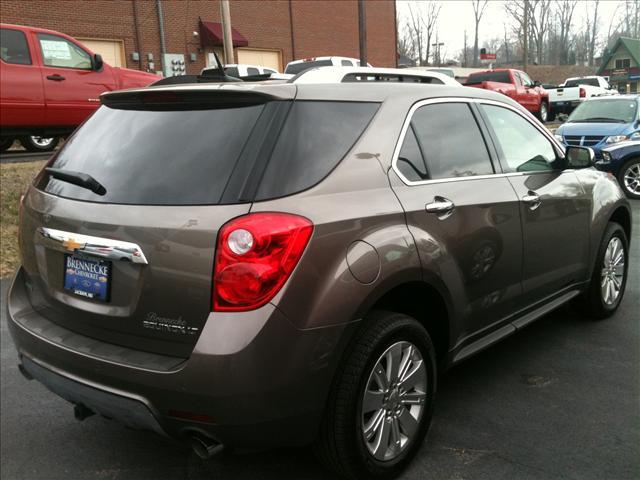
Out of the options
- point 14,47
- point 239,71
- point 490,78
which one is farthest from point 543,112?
point 14,47

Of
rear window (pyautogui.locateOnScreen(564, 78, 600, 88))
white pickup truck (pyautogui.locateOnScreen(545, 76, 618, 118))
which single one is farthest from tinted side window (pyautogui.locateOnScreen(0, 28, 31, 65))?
rear window (pyautogui.locateOnScreen(564, 78, 600, 88))

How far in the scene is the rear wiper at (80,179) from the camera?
2.56m

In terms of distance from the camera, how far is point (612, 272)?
4672 millimetres

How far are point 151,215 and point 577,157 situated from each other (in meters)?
3.10

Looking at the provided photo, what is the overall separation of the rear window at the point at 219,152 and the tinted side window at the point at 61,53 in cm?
781

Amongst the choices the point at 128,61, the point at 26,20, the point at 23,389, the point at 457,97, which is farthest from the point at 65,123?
the point at 128,61

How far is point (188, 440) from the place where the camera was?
91.4 inches

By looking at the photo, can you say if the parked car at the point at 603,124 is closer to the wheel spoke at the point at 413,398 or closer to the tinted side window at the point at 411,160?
the tinted side window at the point at 411,160

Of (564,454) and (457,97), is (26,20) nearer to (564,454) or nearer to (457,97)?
(457,97)

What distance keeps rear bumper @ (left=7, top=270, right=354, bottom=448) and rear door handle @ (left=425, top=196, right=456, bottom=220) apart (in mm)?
794

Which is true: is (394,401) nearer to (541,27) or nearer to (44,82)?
(44,82)

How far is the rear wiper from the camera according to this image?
8.39 feet

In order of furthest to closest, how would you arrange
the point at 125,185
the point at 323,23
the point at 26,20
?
the point at 323,23 → the point at 26,20 → the point at 125,185

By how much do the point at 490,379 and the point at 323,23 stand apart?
1111 inches
